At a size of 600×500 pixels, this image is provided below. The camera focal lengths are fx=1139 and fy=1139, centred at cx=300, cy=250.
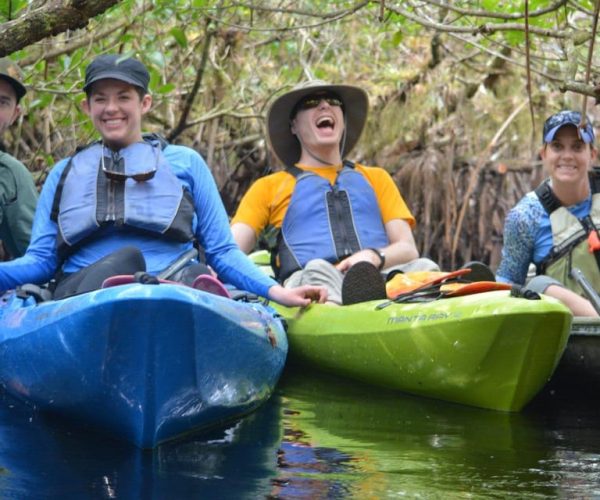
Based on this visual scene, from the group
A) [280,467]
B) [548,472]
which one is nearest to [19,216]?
[280,467]

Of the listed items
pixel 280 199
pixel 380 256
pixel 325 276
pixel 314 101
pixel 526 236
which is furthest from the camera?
pixel 314 101

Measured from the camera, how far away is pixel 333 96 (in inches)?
231

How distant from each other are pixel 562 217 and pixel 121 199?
1913 mm

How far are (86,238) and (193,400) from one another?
1.00m

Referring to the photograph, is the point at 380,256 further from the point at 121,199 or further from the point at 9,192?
the point at 9,192

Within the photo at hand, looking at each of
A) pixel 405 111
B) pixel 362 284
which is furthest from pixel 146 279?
pixel 405 111

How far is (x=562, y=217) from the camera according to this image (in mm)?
4883

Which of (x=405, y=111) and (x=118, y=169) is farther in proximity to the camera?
(x=405, y=111)

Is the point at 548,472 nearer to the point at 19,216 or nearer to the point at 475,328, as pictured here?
the point at 475,328

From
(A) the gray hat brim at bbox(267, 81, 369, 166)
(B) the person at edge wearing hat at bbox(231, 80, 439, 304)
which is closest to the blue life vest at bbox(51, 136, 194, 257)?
(B) the person at edge wearing hat at bbox(231, 80, 439, 304)

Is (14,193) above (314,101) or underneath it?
underneath

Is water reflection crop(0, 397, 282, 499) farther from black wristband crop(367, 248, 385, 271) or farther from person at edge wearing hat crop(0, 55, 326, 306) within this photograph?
black wristband crop(367, 248, 385, 271)

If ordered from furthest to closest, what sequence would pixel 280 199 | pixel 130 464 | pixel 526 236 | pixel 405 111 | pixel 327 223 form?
pixel 405 111 < pixel 280 199 < pixel 327 223 < pixel 526 236 < pixel 130 464

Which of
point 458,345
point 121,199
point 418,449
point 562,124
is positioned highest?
point 562,124
